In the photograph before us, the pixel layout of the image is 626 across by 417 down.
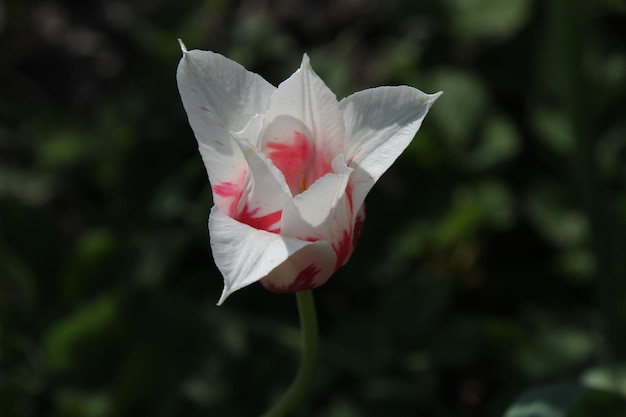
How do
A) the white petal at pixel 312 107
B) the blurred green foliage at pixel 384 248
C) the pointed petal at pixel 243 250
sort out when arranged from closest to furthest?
1. the pointed petal at pixel 243 250
2. the white petal at pixel 312 107
3. the blurred green foliage at pixel 384 248

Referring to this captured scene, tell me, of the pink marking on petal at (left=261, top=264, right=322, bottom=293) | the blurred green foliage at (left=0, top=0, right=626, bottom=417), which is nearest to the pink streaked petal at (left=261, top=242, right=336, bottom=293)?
the pink marking on petal at (left=261, top=264, right=322, bottom=293)

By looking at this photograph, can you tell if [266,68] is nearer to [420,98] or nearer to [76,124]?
A: [76,124]

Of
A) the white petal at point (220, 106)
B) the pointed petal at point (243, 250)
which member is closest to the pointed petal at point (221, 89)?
the white petal at point (220, 106)

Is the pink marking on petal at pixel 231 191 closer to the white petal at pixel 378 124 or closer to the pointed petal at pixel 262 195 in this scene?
the pointed petal at pixel 262 195

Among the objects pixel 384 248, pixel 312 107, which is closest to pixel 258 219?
pixel 312 107

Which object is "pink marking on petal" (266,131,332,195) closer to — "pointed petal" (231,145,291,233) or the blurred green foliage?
"pointed petal" (231,145,291,233)

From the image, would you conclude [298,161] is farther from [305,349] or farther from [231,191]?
[305,349]
